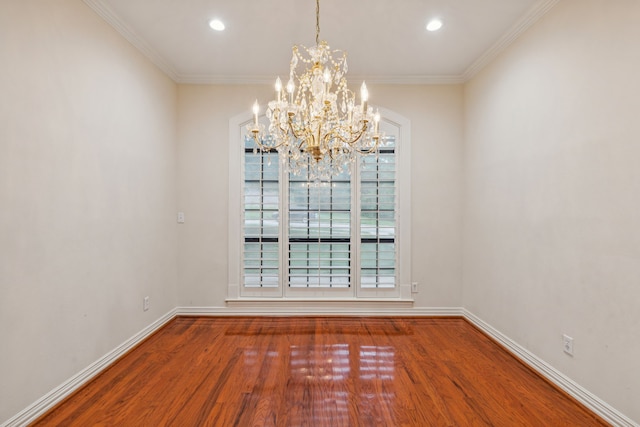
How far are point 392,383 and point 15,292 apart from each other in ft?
8.14

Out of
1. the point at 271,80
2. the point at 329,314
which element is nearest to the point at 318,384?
the point at 329,314

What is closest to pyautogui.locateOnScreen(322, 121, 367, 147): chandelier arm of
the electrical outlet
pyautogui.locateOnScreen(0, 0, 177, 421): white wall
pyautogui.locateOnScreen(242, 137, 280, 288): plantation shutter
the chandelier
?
the chandelier

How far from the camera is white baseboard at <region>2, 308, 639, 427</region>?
1.81 metres

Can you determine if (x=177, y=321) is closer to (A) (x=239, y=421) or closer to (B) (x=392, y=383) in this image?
(A) (x=239, y=421)

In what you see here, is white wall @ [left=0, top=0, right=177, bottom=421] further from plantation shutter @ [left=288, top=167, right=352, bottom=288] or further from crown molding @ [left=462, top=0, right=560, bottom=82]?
crown molding @ [left=462, top=0, right=560, bottom=82]

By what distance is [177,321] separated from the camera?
3.47m

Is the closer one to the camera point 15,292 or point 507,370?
point 15,292

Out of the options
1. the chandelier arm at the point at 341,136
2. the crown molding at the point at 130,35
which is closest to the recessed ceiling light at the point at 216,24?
the crown molding at the point at 130,35

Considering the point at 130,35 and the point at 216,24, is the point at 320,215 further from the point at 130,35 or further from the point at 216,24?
the point at 130,35

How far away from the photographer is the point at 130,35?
2701 mm

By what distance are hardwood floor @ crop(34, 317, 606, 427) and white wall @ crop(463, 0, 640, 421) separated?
0.39 meters

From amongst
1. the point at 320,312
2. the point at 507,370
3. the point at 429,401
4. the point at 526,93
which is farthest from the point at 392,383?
the point at 526,93

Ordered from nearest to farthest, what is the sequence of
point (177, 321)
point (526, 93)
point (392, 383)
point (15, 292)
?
point (15, 292) → point (392, 383) → point (526, 93) → point (177, 321)

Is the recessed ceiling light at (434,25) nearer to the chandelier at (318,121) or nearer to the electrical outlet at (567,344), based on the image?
the chandelier at (318,121)
